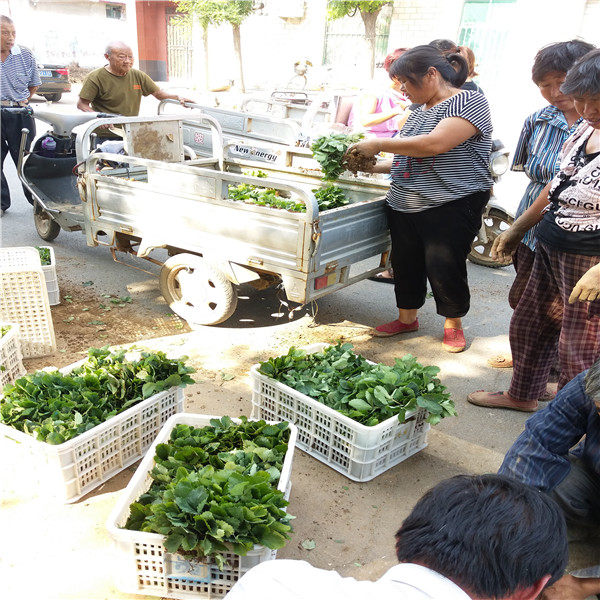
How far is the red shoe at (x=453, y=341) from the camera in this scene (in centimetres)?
453

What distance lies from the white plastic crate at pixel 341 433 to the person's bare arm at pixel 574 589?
3.25 feet

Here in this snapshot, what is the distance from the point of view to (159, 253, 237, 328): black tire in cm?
439

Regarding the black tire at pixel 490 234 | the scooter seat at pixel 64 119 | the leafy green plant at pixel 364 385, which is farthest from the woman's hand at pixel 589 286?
Result: the scooter seat at pixel 64 119

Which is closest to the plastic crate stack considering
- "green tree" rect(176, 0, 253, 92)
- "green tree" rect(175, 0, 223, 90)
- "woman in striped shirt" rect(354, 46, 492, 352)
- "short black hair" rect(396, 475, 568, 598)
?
"woman in striped shirt" rect(354, 46, 492, 352)

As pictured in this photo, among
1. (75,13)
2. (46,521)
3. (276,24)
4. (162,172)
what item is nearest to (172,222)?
(162,172)

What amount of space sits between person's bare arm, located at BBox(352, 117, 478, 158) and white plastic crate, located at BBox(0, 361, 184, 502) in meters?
2.23

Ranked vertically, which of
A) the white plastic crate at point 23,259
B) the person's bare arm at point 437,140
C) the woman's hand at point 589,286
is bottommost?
the white plastic crate at point 23,259

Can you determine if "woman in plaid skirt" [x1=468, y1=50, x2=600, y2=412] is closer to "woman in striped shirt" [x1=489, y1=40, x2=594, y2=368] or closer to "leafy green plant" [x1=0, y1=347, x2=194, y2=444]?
"woman in striped shirt" [x1=489, y1=40, x2=594, y2=368]

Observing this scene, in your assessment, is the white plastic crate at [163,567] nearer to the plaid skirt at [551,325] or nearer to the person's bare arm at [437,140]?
the plaid skirt at [551,325]

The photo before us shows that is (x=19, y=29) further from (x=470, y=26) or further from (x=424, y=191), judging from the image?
(x=470, y=26)

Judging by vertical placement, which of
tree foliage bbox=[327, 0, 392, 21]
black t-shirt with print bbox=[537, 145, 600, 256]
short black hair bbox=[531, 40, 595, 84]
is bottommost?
black t-shirt with print bbox=[537, 145, 600, 256]

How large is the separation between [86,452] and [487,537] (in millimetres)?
2006

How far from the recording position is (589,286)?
8.29 ft

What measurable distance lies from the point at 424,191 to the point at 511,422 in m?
1.71
